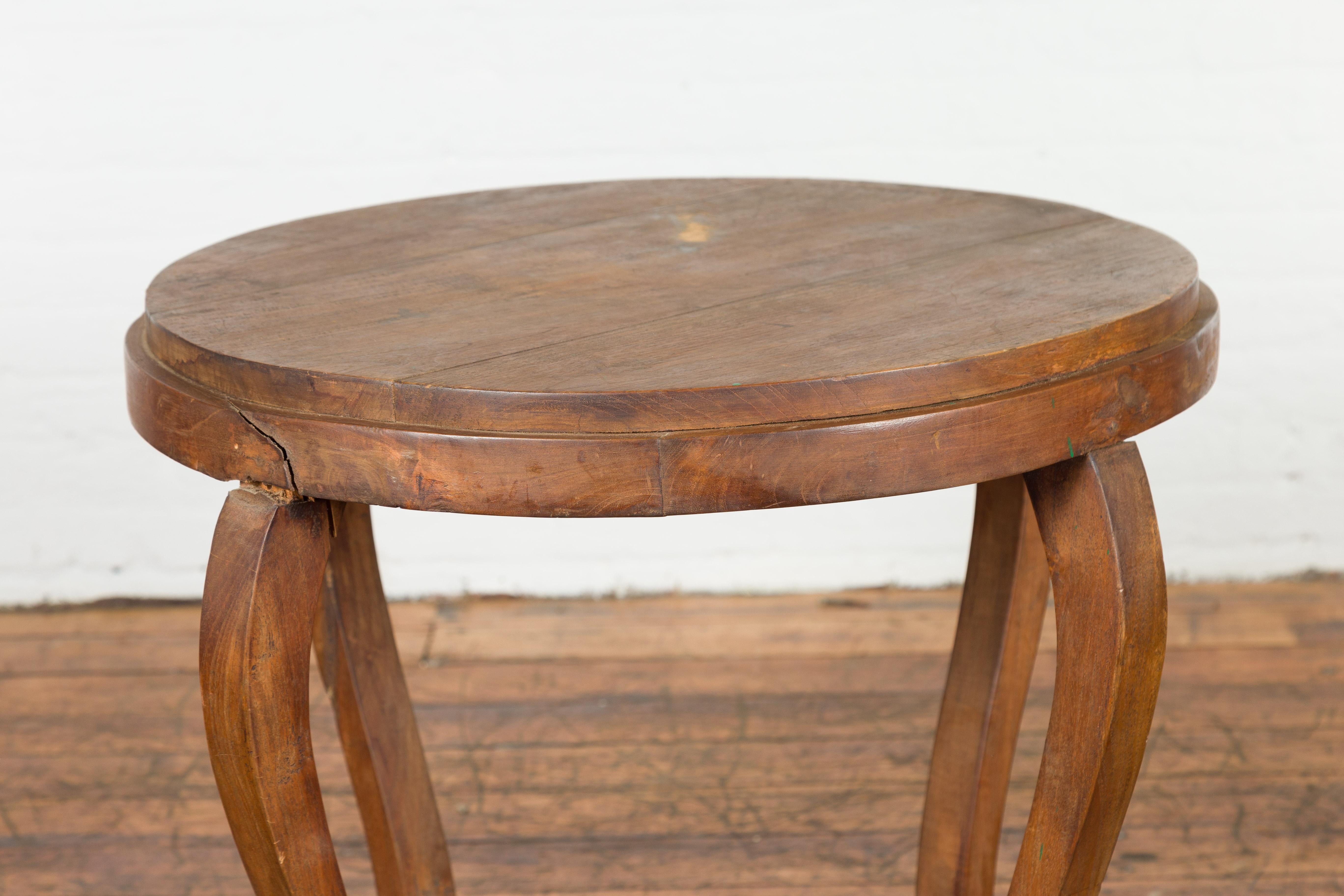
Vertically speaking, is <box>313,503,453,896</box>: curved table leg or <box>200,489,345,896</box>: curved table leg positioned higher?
<box>200,489,345,896</box>: curved table leg

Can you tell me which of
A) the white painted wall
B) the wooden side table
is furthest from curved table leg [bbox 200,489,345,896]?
the white painted wall

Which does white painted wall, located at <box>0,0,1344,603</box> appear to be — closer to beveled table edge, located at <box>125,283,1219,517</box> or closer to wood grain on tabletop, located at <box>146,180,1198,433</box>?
wood grain on tabletop, located at <box>146,180,1198,433</box>

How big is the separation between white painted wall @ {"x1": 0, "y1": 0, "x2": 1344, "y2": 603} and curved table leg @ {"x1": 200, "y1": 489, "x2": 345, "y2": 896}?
145cm

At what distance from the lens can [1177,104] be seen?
232 centimetres

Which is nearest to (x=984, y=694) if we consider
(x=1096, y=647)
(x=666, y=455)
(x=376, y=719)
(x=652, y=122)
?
(x=1096, y=647)

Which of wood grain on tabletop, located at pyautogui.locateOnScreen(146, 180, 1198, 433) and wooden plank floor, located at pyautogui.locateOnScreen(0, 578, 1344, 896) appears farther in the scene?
wooden plank floor, located at pyautogui.locateOnScreen(0, 578, 1344, 896)

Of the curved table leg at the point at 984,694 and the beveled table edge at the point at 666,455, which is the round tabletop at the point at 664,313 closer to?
the beveled table edge at the point at 666,455

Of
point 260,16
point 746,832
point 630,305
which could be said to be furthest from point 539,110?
point 630,305

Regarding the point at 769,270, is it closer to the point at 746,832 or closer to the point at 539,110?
the point at 746,832

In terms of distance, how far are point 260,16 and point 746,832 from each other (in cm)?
155

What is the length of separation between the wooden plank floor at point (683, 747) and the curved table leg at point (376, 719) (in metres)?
0.25

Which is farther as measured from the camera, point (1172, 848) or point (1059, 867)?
point (1172, 848)

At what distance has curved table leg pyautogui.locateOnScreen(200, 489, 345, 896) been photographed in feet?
2.91

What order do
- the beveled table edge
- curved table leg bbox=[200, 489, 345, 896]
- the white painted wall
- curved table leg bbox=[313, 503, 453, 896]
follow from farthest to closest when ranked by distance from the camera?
1. the white painted wall
2. curved table leg bbox=[313, 503, 453, 896]
3. curved table leg bbox=[200, 489, 345, 896]
4. the beveled table edge
